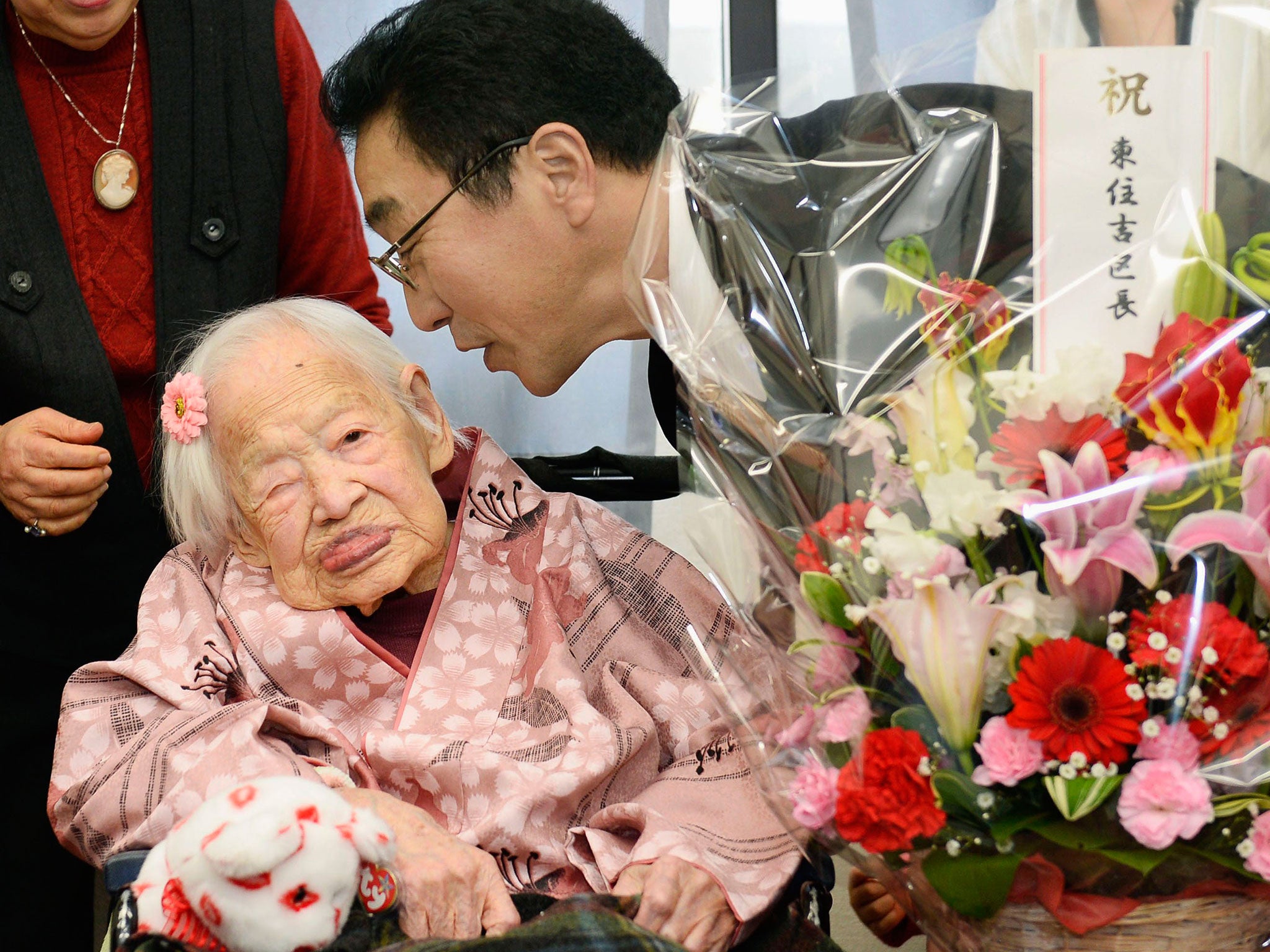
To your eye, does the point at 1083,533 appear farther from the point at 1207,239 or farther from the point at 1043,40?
the point at 1043,40

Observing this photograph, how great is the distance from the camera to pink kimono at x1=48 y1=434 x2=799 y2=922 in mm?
1454

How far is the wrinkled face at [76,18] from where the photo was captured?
178 cm

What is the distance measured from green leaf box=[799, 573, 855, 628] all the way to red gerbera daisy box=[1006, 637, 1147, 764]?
5.9 inches

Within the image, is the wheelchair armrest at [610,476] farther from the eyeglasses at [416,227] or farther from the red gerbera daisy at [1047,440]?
the red gerbera daisy at [1047,440]

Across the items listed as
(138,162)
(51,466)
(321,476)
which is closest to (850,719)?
(321,476)

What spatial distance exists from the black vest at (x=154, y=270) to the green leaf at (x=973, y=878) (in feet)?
4.54

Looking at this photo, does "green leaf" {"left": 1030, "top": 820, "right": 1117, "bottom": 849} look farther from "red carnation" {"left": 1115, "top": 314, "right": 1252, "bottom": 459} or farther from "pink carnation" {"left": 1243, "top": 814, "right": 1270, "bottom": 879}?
"red carnation" {"left": 1115, "top": 314, "right": 1252, "bottom": 459}

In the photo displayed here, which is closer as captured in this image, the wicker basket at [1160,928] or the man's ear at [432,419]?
the wicker basket at [1160,928]

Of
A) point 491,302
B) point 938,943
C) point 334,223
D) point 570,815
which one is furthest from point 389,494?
point 938,943

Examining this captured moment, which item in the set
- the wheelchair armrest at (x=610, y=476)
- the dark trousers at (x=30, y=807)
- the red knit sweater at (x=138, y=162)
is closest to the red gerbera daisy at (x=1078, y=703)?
the wheelchair armrest at (x=610, y=476)

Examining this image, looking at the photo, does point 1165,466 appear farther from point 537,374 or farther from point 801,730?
point 537,374

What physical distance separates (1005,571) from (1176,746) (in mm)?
171

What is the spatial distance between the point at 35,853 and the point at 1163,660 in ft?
5.84

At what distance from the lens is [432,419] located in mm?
1757
